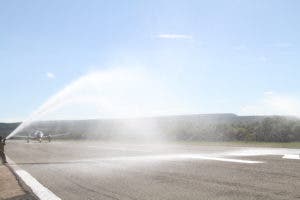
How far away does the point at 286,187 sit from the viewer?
27.3 ft

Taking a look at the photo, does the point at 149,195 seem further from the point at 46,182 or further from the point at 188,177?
the point at 46,182

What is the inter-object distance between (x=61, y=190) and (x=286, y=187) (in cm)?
426

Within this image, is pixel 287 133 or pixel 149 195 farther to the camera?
pixel 287 133

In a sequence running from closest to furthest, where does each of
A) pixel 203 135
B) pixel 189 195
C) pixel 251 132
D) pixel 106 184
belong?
pixel 189 195
pixel 106 184
pixel 251 132
pixel 203 135

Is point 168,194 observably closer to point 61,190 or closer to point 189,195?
point 189,195

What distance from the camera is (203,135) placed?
54.6 metres

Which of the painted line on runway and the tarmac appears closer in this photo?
the painted line on runway

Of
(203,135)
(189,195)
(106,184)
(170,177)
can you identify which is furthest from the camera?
(203,135)

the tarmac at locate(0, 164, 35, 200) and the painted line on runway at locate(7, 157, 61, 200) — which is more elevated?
the painted line on runway at locate(7, 157, 61, 200)

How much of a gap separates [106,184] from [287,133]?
109 ft

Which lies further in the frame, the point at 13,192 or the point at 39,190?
the point at 13,192

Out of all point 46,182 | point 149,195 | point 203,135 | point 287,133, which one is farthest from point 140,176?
point 203,135

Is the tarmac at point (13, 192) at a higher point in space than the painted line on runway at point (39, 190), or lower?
lower

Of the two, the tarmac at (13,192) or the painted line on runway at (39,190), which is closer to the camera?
the painted line on runway at (39,190)
